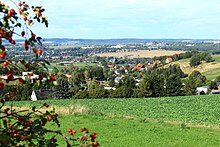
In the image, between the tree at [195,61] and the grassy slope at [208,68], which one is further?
the tree at [195,61]

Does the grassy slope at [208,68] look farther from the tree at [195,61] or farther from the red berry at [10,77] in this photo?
the red berry at [10,77]

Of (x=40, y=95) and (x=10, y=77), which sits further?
(x=40, y=95)

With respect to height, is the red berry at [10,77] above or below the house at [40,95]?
above

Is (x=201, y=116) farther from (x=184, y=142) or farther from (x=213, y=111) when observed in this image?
(x=184, y=142)

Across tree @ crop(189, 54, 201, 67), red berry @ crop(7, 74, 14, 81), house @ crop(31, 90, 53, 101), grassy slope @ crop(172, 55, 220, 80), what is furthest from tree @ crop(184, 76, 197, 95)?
red berry @ crop(7, 74, 14, 81)

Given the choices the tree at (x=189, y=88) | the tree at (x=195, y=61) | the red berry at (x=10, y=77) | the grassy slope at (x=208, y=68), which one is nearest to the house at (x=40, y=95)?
the tree at (x=189, y=88)

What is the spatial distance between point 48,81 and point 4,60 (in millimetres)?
339

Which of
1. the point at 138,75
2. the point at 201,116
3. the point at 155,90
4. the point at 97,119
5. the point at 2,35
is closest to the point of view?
the point at 2,35

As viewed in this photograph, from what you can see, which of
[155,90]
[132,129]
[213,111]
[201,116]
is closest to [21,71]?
[132,129]

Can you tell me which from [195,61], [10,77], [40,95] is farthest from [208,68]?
[10,77]

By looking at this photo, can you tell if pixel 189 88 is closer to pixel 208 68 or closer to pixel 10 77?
pixel 208 68

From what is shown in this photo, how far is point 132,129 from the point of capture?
14117 millimetres

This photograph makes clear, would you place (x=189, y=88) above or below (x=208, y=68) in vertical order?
above

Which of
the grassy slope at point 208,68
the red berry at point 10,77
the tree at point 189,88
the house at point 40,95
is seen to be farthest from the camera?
the grassy slope at point 208,68
